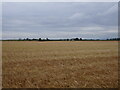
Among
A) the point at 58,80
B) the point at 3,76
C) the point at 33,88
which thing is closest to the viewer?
the point at 33,88

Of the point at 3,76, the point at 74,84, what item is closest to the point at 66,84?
the point at 74,84

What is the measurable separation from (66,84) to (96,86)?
145 centimetres

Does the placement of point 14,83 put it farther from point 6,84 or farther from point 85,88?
point 85,88

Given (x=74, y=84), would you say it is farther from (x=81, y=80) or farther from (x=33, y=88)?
(x=33, y=88)

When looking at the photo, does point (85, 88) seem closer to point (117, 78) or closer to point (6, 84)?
point (117, 78)

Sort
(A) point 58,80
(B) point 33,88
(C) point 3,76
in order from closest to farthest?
1. (B) point 33,88
2. (A) point 58,80
3. (C) point 3,76

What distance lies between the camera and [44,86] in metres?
7.47

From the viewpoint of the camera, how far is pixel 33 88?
7211 mm

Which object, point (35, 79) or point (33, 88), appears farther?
point (35, 79)

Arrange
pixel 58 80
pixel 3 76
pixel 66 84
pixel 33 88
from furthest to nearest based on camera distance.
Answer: pixel 3 76
pixel 58 80
pixel 66 84
pixel 33 88

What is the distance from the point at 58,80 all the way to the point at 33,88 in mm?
1659

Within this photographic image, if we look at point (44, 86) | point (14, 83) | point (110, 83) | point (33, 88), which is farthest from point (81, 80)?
point (14, 83)

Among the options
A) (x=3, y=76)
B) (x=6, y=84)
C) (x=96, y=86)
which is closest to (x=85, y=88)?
(x=96, y=86)

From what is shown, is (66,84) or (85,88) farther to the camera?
(66,84)
